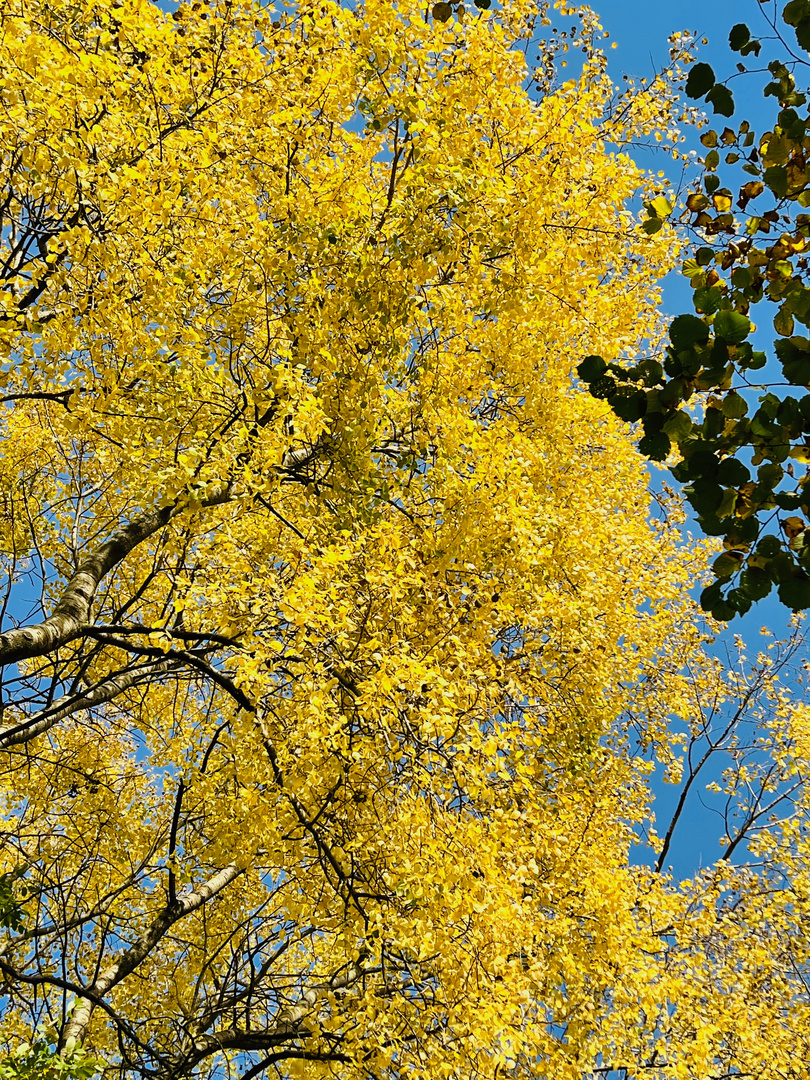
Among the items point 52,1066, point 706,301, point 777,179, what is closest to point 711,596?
point 706,301

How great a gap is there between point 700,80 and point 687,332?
30.0 inches

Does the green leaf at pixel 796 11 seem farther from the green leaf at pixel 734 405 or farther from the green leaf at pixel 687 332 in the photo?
the green leaf at pixel 734 405

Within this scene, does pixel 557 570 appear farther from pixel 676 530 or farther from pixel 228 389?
pixel 676 530

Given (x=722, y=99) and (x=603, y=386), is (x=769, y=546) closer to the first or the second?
(x=603, y=386)

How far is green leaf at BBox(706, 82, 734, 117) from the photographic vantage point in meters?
2.04

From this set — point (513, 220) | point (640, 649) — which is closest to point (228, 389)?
point (513, 220)

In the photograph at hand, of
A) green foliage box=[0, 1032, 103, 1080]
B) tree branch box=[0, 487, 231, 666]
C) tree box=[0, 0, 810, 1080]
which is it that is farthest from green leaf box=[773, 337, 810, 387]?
green foliage box=[0, 1032, 103, 1080]

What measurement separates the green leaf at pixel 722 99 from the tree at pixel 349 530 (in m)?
1.02

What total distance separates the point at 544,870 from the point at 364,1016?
7.70ft

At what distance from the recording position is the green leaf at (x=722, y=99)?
204cm

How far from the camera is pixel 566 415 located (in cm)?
618

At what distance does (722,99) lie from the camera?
6.72 feet

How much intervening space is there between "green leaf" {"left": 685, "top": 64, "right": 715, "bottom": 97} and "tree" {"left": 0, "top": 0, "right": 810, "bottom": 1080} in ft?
3.22

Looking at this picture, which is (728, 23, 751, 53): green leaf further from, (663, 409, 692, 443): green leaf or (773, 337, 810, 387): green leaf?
(663, 409, 692, 443): green leaf
